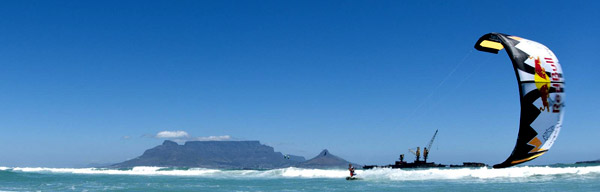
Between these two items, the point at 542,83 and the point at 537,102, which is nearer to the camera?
the point at 537,102

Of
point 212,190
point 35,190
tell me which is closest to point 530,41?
point 212,190

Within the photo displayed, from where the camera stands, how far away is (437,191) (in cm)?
2144

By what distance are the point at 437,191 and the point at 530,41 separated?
11.6 m

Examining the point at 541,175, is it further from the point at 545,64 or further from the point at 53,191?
the point at 53,191

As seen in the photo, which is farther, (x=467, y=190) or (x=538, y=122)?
(x=467, y=190)

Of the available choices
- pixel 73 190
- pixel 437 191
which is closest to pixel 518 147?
pixel 437 191

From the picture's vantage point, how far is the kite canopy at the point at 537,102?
10.0 m

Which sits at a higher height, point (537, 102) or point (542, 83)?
point (542, 83)

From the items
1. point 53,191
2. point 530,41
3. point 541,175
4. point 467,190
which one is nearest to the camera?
point 530,41

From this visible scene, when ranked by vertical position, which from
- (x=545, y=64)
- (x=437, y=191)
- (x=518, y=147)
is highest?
(x=545, y=64)

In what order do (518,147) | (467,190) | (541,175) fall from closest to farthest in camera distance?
(518,147)
(467,190)
(541,175)

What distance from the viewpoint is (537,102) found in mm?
10086

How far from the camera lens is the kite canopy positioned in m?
10.0

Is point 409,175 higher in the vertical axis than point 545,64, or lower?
lower
